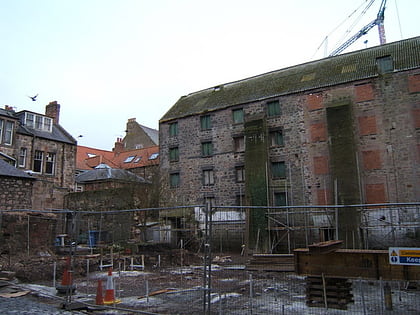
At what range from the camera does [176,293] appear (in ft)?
33.3

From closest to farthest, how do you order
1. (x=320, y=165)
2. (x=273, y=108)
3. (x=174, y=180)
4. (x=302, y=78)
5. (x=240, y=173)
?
(x=320, y=165), (x=273, y=108), (x=302, y=78), (x=240, y=173), (x=174, y=180)

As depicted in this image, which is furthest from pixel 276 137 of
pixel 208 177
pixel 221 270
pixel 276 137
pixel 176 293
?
pixel 176 293

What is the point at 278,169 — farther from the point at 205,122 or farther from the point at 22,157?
the point at 22,157

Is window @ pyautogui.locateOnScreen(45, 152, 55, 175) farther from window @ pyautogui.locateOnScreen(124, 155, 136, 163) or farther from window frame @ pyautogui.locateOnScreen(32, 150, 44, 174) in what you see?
window @ pyautogui.locateOnScreen(124, 155, 136, 163)

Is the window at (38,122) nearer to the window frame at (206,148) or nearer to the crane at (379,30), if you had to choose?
the window frame at (206,148)

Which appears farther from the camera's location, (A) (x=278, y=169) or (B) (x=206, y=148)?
(B) (x=206, y=148)

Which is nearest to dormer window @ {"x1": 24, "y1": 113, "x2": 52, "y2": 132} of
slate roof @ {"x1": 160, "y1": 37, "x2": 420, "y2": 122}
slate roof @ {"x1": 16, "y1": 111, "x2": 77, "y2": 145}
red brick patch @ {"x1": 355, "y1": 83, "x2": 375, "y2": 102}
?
slate roof @ {"x1": 16, "y1": 111, "x2": 77, "y2": 145}

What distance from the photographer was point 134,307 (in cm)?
842

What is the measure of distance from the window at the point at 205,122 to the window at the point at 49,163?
44.1 ft

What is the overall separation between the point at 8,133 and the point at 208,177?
16.1m

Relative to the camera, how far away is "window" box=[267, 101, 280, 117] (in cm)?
2638

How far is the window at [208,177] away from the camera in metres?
28.3

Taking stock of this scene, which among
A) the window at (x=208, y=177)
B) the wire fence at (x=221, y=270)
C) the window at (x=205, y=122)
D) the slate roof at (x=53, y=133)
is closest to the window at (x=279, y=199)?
the wire fence at (x=221, y=270)

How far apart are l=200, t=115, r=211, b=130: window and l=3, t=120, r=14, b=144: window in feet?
49.6
